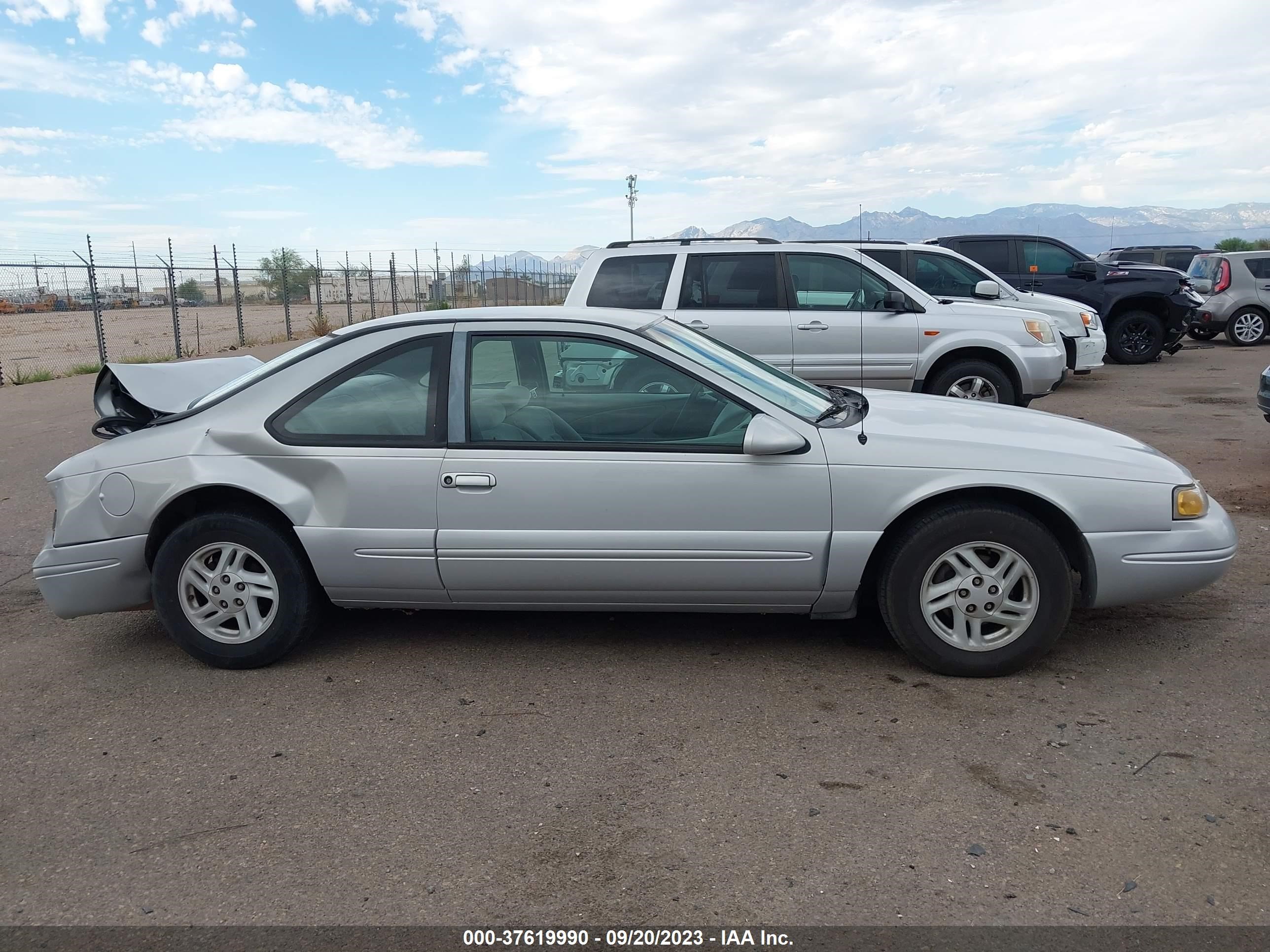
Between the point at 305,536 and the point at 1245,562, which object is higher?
the point at 305,536

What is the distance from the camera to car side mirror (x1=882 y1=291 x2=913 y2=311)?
9383 millimetres

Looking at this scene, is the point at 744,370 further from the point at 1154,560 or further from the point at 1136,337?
the point at 1136,337

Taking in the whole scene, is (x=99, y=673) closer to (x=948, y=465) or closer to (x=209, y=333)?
(x=948, y=465)

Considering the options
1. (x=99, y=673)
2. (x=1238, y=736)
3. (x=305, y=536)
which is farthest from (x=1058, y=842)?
(x=99, y=673)

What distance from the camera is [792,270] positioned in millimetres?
9461

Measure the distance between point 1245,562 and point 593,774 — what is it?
3.99m

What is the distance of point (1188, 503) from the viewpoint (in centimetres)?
411

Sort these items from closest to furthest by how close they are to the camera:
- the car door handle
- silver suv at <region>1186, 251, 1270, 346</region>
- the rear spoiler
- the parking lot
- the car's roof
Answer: the parking lot → the car door handle → the car's roof → the rear spoiler → silver suv at <region>1186, 251, 1270, 346</region>

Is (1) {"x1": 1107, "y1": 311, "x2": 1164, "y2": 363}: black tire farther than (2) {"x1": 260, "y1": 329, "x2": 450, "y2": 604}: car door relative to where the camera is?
Yes

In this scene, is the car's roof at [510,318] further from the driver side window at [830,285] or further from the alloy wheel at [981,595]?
the driver side window at [830,285]

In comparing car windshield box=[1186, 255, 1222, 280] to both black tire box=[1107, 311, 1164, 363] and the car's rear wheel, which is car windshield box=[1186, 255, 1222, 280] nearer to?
black tire box=[1107, 311, 1164, 363]

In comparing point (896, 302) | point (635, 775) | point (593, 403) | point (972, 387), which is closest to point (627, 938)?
point (635, 775)

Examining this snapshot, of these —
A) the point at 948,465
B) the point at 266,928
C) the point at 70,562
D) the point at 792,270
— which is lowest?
the point at 266,928

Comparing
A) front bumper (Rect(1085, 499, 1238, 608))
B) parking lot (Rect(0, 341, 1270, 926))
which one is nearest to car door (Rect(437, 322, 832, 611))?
parking lot (Rect(0, 341, 1270, 926))
